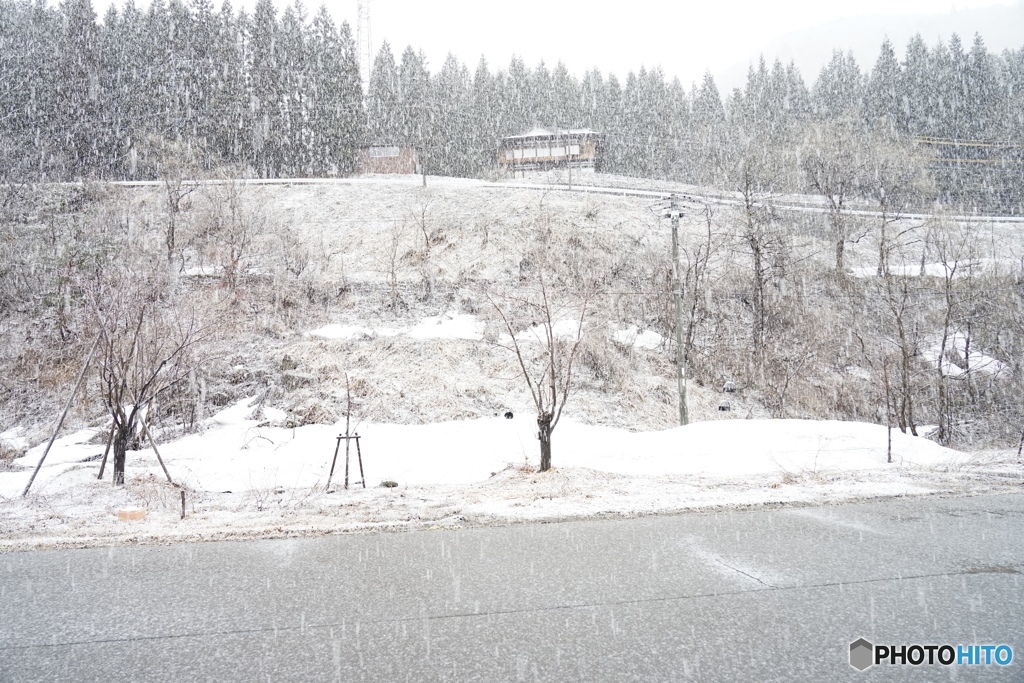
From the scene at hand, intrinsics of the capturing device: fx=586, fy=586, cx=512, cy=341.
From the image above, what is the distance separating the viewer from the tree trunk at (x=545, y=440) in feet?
33.7

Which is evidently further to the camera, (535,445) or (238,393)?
(238,393)

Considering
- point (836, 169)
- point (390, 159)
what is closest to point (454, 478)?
point (836, 169)

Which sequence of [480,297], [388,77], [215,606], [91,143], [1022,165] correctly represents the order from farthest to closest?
1. [388,77]
2. [1022,165]
3. [91,143]
4. [480,297]
5. [215,606]

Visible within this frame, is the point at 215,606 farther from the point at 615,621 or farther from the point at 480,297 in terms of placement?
the point at 480,297

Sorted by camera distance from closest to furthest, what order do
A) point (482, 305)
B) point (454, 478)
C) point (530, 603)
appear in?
point (530, 603)
point (454, 478)
point (482, 305)

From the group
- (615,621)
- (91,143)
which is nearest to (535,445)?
(615,621)

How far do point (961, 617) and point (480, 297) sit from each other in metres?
22.6

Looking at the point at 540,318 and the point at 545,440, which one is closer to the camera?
the point at 545,440

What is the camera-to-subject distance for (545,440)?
407 inches

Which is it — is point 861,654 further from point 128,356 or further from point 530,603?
point 128,356

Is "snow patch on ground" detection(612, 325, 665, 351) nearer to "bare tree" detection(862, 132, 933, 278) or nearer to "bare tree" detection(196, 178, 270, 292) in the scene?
"bare tree" detection(862, 132, 933, 278)

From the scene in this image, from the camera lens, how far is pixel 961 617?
4043mm

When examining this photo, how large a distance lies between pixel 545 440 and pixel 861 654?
22.6 feet

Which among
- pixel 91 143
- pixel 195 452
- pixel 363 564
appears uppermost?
pixel 91 143
